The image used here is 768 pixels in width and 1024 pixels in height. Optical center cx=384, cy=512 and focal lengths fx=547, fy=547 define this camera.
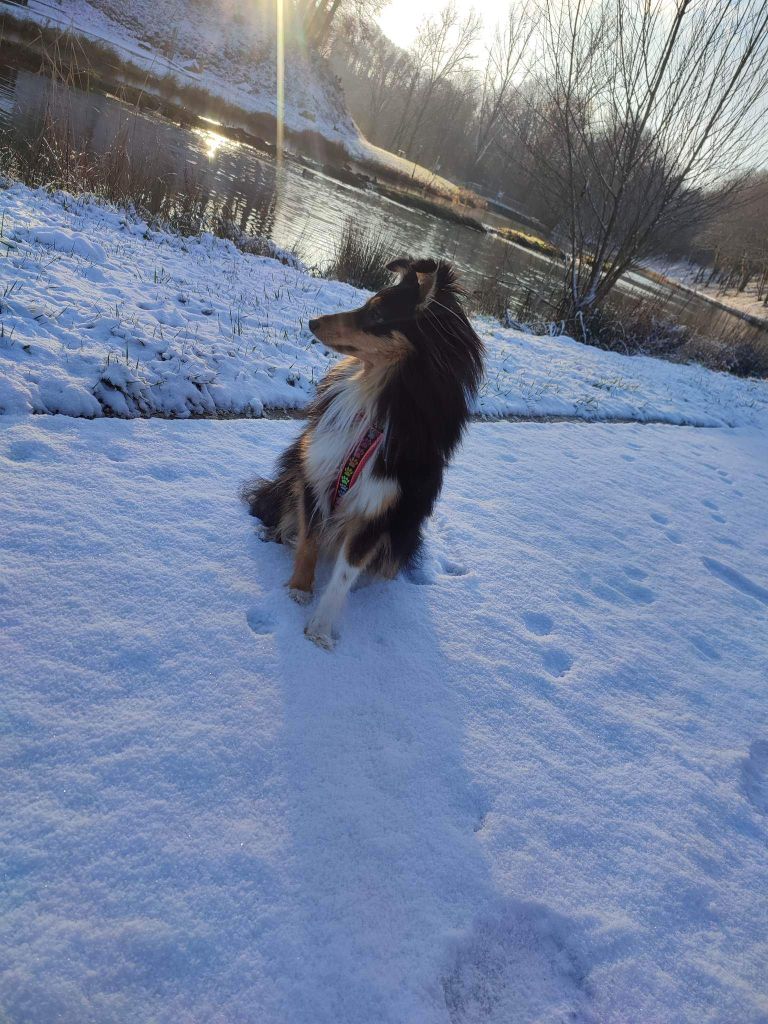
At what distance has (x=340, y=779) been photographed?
1.76 m

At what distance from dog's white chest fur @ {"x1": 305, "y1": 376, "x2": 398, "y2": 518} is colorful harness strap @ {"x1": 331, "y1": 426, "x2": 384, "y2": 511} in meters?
0.02

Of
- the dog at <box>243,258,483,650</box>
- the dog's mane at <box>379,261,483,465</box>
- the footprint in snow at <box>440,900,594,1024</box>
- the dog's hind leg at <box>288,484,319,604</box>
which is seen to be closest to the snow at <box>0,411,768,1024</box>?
the footprint in snow at <box>440,900,594,1024</box>

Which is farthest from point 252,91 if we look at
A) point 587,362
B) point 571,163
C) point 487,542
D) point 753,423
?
point 487,542

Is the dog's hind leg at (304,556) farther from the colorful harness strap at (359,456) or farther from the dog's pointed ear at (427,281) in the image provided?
the dog's pointed ear at (427,281)

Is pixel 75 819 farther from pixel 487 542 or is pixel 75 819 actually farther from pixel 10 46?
pixel 10 46

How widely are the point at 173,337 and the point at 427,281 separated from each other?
9.85ft

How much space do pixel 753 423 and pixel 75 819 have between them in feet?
36.4

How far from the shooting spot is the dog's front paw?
2.27 meters

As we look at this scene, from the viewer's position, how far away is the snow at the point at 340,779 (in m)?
1.29

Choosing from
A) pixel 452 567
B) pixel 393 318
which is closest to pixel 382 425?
pixel 393 318

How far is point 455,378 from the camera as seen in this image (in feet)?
6.95

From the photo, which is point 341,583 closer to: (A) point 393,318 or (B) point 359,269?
(A) point 393,318

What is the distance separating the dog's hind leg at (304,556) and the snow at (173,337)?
1.57 meters

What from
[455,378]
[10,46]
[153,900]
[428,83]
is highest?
[428,83]
